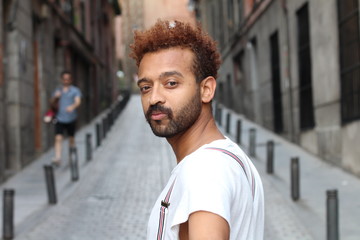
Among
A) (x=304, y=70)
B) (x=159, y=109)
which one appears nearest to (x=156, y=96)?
(x=159, y=109)

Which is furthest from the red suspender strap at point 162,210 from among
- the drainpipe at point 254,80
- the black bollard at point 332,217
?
the drainpipe at point 254,80

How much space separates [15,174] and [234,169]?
11833 millimetres

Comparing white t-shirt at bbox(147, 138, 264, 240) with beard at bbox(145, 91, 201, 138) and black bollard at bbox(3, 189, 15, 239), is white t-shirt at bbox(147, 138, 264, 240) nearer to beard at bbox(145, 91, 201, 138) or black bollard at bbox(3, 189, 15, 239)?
beard at bbox(145, 91, 201, 138)

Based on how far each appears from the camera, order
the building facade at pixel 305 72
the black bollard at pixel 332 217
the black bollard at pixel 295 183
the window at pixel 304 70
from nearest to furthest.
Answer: the black bollard at pixel 332 217 → the black bollard at pixel 295 183 → the building facade at pixel 305 72 → the window at pixel 304 70

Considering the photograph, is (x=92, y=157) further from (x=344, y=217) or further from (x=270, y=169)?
(x=344, y=217)

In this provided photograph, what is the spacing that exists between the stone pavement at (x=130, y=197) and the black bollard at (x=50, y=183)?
111 mm

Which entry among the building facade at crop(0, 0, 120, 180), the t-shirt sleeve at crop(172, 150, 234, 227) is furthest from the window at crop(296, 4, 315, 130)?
the t-shirt sleeve at crop(172, 150, 234, 227)

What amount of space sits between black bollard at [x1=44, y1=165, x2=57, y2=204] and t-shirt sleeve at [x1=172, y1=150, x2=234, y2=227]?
782 cm

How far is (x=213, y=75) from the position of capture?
1827 millimetres

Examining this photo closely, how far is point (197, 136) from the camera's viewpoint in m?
1.79

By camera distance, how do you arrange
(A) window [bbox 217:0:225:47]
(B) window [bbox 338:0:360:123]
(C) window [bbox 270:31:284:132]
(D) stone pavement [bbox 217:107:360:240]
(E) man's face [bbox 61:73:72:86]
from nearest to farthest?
1. (D) stone pavement [bbox 217:107:360:240]
2. (B) window [bbox 338:0:360:123]
3. (E) man's face [bbox 61:73:72:86]
4. (C) window [bbox 270:31:284:132]
5. (A) window [bbox 217:0:225:47]

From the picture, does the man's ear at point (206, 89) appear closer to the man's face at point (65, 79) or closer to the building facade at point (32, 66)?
the building facade at point (32, 66)

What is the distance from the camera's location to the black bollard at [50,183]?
917 centimetres

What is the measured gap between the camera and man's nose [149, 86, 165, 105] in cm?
174
